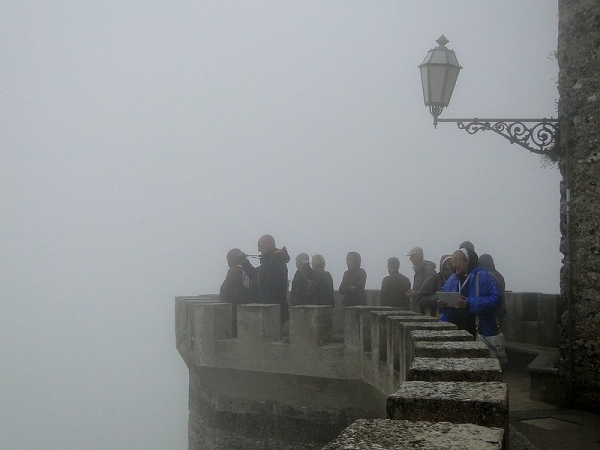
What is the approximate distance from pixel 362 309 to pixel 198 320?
2308 millimetres

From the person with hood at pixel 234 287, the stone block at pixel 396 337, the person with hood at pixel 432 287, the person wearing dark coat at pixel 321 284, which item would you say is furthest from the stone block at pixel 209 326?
the stone block at pixel 396 337

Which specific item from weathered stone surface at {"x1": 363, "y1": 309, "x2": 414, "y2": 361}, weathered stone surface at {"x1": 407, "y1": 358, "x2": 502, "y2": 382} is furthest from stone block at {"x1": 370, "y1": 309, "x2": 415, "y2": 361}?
weathered stone surface at {"x1": 407, "y1": 358, "x2": 502, "y2": 382}

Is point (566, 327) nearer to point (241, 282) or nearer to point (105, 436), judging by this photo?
point (241, 282)

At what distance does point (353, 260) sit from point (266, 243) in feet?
5.98

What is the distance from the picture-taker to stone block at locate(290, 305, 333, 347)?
27.9 feet

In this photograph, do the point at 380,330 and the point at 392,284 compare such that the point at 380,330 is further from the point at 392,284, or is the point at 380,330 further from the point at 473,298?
the point at 392,284

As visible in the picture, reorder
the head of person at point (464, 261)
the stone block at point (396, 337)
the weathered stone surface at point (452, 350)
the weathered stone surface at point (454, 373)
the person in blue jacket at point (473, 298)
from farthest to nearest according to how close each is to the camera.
A: the head of person at point (464, 261) → the person in blue jacket at point (473, 298) → the stone block at point (396, 337) → the weathered stone surface at point (452, 350) → the weathered stone surface at point (454, 373)

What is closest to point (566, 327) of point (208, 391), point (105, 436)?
point (208, 391)

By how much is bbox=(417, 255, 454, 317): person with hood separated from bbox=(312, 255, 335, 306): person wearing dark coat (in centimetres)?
124

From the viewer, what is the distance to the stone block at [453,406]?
285 cm

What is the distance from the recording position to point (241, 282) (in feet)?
32.0

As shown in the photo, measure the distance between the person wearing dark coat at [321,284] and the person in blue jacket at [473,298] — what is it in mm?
2448

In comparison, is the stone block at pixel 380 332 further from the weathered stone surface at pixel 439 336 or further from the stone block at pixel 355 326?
the weathered stone surface at pixel 439 336

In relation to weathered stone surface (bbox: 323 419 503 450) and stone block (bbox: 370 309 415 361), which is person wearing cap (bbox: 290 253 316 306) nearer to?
stone block (bbox: 370 309 415 361)
